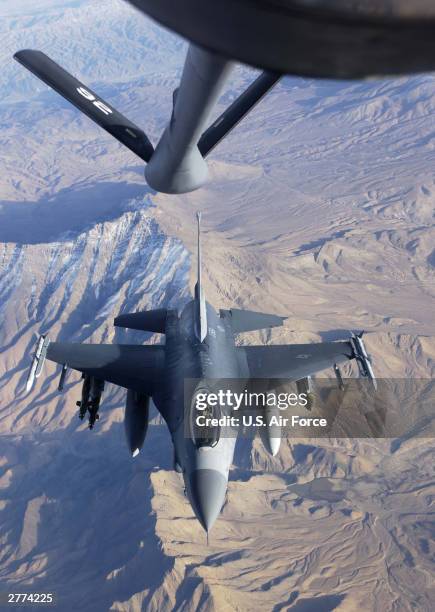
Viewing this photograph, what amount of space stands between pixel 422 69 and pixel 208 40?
1155 millimetres

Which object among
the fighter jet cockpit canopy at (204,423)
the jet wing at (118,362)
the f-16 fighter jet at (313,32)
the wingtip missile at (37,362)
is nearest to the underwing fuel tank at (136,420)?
the jet wing at (118,362)

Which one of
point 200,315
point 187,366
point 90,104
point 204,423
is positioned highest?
point 200,315

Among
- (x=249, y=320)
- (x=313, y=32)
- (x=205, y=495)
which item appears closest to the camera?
(x=313, y=32)

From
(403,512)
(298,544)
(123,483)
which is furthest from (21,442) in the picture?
(403,512)

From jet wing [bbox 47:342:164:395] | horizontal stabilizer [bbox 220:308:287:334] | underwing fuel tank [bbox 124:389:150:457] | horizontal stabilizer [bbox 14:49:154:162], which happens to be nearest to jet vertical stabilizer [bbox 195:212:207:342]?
jet wing [bbox 47:342:164:395]

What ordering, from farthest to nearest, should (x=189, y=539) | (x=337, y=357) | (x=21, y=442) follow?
(x=21, y=442), (x=189, y=539), (x=337, y=357)

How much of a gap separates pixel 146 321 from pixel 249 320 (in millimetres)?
5796

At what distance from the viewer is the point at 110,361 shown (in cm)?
2817

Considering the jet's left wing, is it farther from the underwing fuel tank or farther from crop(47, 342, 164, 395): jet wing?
the underwing fuel tank

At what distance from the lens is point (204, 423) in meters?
20.0

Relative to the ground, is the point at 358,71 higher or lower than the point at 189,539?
lower

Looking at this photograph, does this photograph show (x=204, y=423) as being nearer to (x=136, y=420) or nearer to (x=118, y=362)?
(x=136, y=420)

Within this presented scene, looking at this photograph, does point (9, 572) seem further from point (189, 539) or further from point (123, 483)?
point (189, 539)

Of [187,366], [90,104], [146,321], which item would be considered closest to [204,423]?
[187,366]
